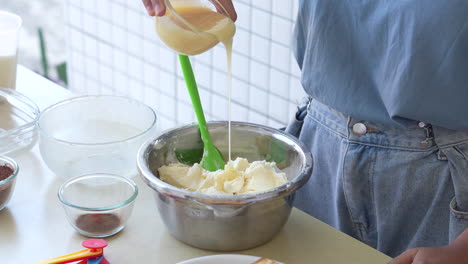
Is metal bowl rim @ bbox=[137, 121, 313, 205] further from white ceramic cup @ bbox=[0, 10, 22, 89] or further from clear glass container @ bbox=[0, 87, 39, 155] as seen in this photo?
white ceramic cup @ bbox=[0, 10, 22, 89]

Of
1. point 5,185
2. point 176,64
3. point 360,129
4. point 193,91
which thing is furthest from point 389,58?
point 176,64

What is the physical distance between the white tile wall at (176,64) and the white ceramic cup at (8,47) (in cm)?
76

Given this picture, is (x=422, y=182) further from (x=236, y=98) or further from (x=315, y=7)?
(x=236, y=98)

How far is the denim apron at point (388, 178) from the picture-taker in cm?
112

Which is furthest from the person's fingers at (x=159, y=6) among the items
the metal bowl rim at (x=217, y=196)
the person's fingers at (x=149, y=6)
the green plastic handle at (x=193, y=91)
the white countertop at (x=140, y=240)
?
the white countertop at (x=140, y=240)

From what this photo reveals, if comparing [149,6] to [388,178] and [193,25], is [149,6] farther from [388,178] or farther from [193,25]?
[388,178]

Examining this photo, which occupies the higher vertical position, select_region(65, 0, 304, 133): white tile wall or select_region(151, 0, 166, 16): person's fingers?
→ select_region(151, 0, 166, 16): person's fingers

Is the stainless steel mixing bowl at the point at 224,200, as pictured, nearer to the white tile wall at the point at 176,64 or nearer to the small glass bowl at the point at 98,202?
the small glass bowl at the point at 98,202

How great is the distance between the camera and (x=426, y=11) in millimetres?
1021

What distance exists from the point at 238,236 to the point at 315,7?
43 cm

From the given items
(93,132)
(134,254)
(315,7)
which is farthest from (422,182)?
(93,132)

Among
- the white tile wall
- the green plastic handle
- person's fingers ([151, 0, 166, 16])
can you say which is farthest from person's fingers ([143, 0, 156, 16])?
the white tile wall

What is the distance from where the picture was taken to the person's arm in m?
0.93

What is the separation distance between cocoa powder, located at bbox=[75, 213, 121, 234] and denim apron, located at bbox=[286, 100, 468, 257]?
44cm
